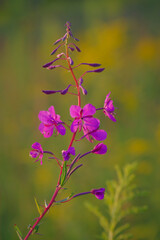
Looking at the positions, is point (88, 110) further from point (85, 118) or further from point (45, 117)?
point (45, 117)

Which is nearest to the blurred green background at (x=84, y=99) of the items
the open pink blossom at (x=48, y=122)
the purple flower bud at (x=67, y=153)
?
the open pink blossom at (x=48, y=122)

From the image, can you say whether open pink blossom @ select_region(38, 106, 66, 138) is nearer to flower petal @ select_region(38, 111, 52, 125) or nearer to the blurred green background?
flower petal @ select_region(38, 111, 52, 125)

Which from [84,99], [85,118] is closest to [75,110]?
[85,118]

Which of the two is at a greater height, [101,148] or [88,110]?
[88,110]

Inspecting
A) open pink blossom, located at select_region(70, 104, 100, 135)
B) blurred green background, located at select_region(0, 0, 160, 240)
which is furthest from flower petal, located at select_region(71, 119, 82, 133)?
blurred green background, located at select_region(0, 0, 160, 240)

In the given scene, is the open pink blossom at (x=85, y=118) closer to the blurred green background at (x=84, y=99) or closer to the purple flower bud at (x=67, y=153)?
the purple flower bud at (x=67, y=153)

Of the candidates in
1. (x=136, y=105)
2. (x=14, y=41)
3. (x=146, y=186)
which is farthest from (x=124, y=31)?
(x=146, y=186)

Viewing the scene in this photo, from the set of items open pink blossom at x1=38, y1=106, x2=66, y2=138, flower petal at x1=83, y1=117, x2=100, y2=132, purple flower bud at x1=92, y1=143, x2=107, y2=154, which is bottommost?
purple flower bud at x1=92, y1=143, x2=107, y2=154

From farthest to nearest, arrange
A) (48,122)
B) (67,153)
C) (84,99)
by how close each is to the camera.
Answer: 1. (84,99)
2. (48,122)
3. (67,153)
